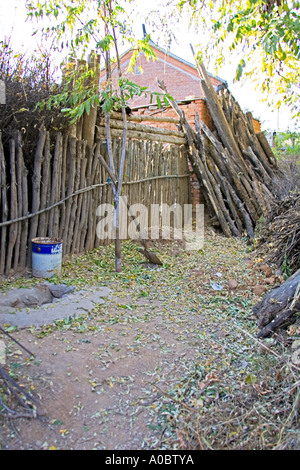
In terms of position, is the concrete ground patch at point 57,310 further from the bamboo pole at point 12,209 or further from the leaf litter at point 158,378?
the bamboo pole at point 12,209

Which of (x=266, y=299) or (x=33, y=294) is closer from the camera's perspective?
(x=266, y=299)

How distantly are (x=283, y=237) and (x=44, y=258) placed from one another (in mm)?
3022

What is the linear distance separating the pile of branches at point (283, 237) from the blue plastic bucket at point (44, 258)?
283cm

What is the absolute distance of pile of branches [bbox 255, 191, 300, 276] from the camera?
5074 millimetres

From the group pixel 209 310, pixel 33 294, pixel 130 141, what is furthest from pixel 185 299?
pixel 130 141

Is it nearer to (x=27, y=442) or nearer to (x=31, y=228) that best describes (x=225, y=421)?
(x=27, y=442)

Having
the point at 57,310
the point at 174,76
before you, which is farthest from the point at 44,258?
the point at 174,76

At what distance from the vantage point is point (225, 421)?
2277 mm

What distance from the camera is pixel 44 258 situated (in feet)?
14.9

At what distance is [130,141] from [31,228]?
245cm

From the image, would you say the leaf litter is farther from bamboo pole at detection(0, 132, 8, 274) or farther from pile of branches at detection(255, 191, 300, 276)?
pile of branches at detection(255, 191, 300, 276)

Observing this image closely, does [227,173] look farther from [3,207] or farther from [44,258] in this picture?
[3,207]

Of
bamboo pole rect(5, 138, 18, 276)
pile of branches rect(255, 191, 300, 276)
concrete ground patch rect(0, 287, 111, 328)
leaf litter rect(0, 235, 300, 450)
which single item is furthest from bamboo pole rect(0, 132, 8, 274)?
pile of branches rect(255, 191, 300, 276)

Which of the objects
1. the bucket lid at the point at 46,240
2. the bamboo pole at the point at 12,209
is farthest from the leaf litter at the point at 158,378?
the bucket lid at the point at 46,240
